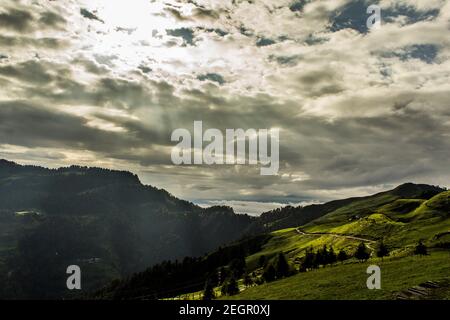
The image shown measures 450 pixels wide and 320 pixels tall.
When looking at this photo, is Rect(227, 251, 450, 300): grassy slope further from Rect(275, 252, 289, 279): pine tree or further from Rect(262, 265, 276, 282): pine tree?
Rect(275, 252, 289, 279): pine tree

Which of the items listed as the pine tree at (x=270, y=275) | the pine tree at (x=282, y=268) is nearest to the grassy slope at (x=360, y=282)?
the pine tree at (x=270, y=275)

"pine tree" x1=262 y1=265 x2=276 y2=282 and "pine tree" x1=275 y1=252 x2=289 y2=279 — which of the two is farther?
"pine tree" x1=275 y1=252 x2=289 y2=279

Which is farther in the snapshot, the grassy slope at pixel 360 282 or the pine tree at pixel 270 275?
the pine tree at pixel 270 275

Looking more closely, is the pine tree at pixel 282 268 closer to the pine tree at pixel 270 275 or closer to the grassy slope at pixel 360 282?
the pine tree at pixel 270 275

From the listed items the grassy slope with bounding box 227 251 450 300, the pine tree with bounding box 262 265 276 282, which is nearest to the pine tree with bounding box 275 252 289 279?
the pine tree with bounding box 262 265 276 282

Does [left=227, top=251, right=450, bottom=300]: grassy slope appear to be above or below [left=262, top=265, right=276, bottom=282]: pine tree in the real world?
above

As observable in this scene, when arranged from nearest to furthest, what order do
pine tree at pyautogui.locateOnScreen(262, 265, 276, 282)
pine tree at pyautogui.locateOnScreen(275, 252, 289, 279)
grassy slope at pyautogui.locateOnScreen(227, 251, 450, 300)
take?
grassy slope at pyautogui.locateOnScreen(227, 251, 450, 300) → pine tree at pyautogui.locateOnScreen(262, 265, 276, 282) → pine tree at pyautogui.locateOnScreen(275, 252, 289, 279)

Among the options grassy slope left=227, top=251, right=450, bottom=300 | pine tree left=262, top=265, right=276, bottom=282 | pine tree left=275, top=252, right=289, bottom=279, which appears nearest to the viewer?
grassy slope left=227, top=251, right=450, bottom=300

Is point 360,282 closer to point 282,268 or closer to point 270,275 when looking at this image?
point 270,275

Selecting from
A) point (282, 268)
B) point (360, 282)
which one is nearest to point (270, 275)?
point (282, 268)

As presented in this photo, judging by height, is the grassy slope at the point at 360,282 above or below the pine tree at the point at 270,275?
above
